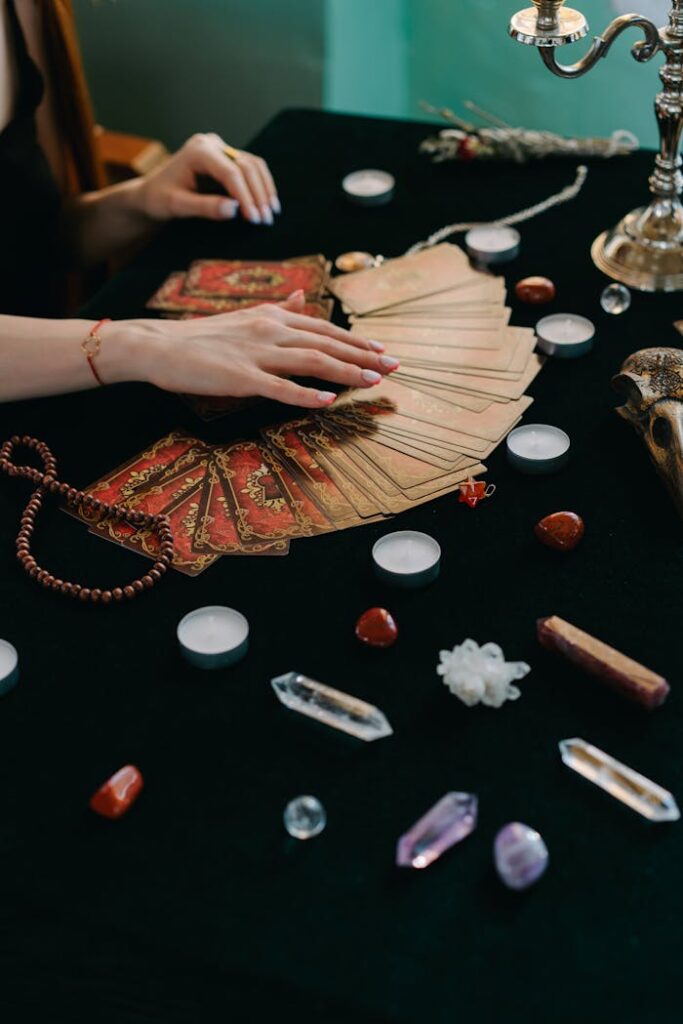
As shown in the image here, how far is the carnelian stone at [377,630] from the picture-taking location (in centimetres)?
136

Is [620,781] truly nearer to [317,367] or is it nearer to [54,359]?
[317,367]

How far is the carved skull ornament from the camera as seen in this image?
1.54m

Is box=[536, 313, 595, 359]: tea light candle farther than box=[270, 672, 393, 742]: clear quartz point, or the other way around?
box=[536, 313, 595, 359]: tea light candle

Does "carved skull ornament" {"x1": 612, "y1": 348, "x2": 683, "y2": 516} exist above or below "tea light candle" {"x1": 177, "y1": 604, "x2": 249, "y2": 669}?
above

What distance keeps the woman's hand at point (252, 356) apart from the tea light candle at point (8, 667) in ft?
1.85

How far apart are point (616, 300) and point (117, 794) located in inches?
49.9

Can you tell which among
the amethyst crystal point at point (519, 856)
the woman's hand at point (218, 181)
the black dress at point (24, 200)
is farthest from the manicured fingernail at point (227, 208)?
→ the amethyst crystal point at point (519, 856)

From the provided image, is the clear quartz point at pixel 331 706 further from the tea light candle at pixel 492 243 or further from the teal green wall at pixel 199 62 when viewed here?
the teal green wall at pixel 199 62

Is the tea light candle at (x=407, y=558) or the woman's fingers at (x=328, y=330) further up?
the woman's fingers at (x=328, y=330)

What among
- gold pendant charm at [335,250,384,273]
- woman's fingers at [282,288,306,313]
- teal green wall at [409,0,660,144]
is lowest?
teal green wall at [409,0,660,144]

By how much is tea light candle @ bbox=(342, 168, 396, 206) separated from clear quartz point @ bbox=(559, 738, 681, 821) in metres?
1.43

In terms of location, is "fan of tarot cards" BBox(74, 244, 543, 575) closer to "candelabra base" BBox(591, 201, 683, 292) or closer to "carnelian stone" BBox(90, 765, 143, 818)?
"candelabra base" BBox(591, 201, 683, 292)

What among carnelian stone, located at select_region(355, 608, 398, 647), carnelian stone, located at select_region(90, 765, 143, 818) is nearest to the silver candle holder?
carnelian stone, located at select_region(355, 608, 398, 647)

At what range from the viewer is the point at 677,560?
4.80ft
